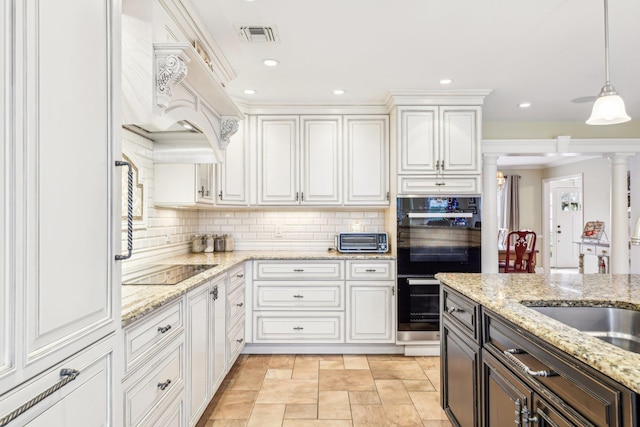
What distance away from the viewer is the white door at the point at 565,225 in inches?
352

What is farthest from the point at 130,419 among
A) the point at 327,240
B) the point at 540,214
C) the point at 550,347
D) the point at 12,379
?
the point at 540,214

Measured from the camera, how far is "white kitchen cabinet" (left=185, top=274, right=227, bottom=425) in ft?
6.92

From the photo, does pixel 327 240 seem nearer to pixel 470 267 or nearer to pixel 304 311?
pixel 304 311

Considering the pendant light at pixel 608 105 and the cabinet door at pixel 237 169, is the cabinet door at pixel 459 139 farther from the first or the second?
the cabinet door at pixel 237 169

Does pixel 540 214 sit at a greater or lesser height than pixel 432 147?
lesser

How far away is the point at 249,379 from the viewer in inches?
122

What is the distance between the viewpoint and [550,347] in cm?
122

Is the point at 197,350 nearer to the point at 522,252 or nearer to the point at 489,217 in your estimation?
the point at 489,217

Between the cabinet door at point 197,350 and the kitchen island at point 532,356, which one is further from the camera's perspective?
the cabinet door at point 197,350

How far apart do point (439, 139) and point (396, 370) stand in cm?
→ 211

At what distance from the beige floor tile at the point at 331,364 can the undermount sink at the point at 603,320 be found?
210 centimetres

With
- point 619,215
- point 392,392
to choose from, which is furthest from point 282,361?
point 619,215

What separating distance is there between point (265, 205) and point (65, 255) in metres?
3.04

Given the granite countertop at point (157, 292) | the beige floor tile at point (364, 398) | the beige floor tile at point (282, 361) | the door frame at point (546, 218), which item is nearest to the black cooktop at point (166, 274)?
the granite countertop at point (157, 292)
